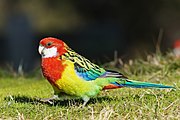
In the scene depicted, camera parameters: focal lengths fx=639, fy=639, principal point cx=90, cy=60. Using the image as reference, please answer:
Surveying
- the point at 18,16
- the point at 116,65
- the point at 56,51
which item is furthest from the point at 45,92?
the point at 18,16

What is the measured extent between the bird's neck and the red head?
59mm

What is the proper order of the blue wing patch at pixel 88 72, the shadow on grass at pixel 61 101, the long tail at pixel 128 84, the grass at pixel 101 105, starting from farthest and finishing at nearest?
the shadow on grass at pixel 61 101, the long tail at pixel 128 84, the blue wing patch at pixel 88 72, the grass at pixel 101 105

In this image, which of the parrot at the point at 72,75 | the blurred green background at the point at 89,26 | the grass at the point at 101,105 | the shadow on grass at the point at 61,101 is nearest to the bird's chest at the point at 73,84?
the parrot at the point at 72,75

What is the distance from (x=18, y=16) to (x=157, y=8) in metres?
4.54

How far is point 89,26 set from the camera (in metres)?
21.8

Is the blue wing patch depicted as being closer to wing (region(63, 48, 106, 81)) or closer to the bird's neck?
wing (region(63, 48, 106, 81))

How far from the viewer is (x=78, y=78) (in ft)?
18.9

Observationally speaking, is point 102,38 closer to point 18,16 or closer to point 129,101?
point 18,16

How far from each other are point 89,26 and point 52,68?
16120 millimetres

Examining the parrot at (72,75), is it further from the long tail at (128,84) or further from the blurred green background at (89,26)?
the blurred green background at (89,26)

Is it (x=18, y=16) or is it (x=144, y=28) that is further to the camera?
(x=18, y=16)

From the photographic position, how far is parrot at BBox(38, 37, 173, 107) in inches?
225

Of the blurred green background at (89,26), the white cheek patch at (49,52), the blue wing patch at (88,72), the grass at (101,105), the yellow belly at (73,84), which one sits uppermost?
the blurred green background at (89,26)

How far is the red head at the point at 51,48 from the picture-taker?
232 inches
